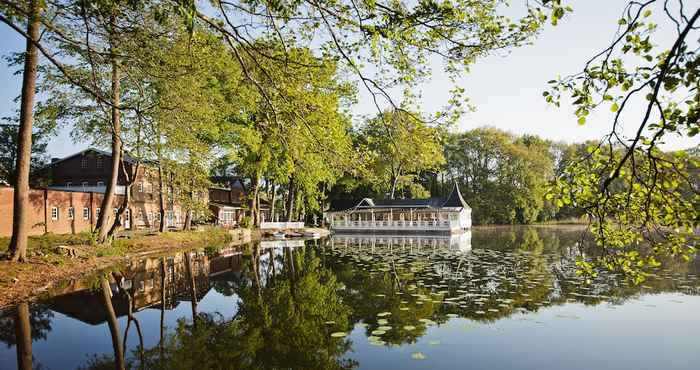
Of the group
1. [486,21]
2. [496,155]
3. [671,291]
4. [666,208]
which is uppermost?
[496,155]

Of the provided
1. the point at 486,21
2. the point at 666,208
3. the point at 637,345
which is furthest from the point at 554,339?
the point at 486,21

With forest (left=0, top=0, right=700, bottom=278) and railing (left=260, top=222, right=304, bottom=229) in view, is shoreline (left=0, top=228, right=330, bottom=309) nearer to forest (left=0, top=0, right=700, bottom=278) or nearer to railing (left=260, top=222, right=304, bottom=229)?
forest (left=0, top=0, right=700, bottom=278)

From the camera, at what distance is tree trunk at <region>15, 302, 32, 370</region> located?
711 cm

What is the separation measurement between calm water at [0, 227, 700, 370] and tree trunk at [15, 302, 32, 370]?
7 centimetres

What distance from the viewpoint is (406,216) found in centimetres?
5269

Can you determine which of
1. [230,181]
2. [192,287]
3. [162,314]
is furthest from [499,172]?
[162,314]

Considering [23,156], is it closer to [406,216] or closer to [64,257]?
[64,257]

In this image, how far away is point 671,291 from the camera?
496 inches

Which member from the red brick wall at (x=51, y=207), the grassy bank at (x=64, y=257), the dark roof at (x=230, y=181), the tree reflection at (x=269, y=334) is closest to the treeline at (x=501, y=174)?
the dark roof at (x=230, y=181)

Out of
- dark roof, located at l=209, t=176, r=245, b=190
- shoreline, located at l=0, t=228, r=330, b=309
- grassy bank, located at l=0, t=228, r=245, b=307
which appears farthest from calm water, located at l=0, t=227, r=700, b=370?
dark roof, located at l=209, t=176, r=245, b=190

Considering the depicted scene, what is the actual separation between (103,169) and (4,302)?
3488 centimetres

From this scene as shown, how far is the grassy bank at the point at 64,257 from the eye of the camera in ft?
41.9

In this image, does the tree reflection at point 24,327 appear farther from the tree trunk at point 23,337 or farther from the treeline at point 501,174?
the treeline at point 501,174

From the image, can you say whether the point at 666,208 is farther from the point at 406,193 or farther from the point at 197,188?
the point at 406,193
